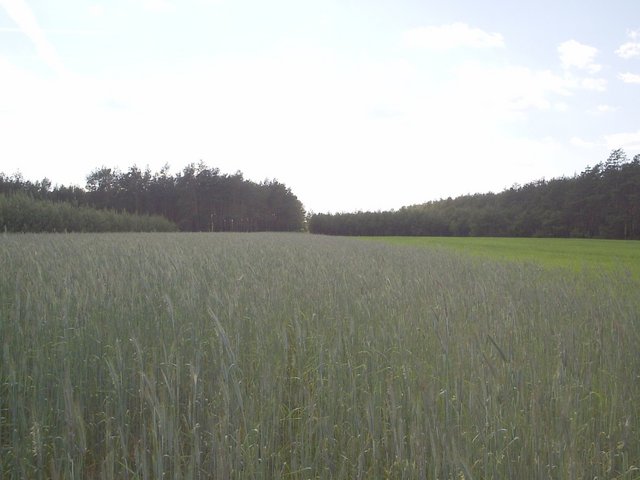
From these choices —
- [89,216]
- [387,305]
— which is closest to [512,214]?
[89,216]

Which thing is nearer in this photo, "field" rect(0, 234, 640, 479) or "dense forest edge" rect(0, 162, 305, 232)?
"field" rect(0, 234, 640, 479)

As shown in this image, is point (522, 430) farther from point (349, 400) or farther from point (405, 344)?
point (405, 344)

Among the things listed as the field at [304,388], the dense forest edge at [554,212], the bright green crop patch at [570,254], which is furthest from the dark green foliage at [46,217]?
the dense forest edge at [554,212]

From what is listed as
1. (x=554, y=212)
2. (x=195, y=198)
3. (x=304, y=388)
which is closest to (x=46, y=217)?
(x=304, y=388)

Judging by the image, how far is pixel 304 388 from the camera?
227cm

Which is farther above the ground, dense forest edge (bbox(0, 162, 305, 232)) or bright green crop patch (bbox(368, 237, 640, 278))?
dense forest edge (bbox(0, 162, 305, 232))

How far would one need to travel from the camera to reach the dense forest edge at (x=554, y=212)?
147 ft

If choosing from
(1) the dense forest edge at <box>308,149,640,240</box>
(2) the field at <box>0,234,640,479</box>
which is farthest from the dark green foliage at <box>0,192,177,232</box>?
(1) the dense forest edge at <box>308,149,640,240</box>

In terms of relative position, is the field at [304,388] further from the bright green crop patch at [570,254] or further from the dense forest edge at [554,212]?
the dense forest edge at [554,212]

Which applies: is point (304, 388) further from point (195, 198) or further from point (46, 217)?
point (195, 198)

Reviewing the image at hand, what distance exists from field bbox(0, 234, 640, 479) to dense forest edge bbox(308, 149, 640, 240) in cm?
4915

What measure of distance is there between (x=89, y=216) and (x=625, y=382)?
33983 mm

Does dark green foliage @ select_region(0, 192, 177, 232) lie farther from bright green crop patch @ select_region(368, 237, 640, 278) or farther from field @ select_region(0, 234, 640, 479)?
bright green crop patch @ select_region(368, 237, 640, 278)

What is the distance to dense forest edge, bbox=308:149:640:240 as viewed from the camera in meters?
44.7
